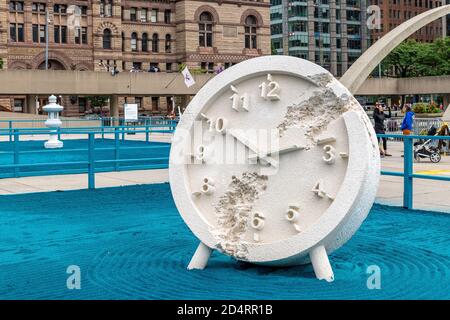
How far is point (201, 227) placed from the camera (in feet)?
21.2

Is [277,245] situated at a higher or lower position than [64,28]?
lower

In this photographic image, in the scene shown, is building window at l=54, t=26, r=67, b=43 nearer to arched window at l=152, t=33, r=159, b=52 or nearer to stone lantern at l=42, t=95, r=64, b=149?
arched window at l=152, t=33, r=159, b=52

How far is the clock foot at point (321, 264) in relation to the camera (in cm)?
584

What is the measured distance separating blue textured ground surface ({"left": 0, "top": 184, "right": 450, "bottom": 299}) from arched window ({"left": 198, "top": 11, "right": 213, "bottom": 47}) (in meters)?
66.8

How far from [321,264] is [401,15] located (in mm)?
128428

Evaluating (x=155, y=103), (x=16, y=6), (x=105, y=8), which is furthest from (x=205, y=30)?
(x=16, y=6)

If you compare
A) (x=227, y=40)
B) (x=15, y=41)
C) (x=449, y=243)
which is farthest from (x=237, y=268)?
(x=227, y=40)

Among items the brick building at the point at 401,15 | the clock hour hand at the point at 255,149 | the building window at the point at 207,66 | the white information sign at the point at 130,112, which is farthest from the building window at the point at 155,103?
the clock hour hand at the point at 255,149

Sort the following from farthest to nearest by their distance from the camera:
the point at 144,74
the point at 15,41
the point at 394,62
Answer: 1. the point at 394,62
2. the point at 15,41
3. the point at 144,74

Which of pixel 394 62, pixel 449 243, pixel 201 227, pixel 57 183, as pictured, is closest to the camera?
pixel 201 227

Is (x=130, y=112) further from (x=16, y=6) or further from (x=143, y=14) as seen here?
(x=143, y=14)
